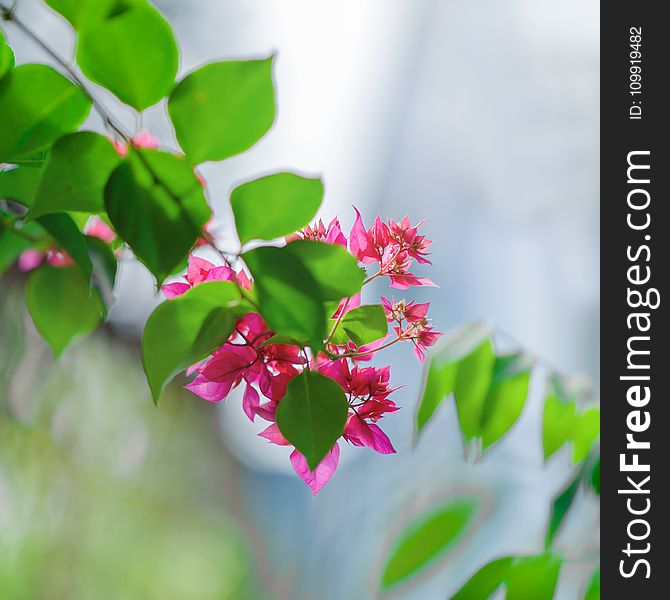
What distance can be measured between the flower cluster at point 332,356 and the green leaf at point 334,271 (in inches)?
1.1

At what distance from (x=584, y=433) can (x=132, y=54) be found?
273 mm

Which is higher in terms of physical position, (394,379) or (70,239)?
(394,379)

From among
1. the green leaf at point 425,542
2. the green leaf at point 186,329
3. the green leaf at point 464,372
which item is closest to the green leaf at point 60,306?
the green leaf at point 186,329

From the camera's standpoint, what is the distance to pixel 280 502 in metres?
1.26

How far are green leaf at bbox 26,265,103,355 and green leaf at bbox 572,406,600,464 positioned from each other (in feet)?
0.81

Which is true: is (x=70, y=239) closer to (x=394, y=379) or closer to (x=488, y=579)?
(x=488, y=579)

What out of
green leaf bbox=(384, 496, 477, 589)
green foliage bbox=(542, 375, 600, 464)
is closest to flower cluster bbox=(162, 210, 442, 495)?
green foliage bbox=(542, 375, 600, 464)

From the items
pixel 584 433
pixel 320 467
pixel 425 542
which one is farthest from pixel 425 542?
pixel 320 467

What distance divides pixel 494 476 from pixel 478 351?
3.25 ft

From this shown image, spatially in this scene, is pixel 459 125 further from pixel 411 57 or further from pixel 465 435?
pixel 465 435

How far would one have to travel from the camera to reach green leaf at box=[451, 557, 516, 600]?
0.82 feet

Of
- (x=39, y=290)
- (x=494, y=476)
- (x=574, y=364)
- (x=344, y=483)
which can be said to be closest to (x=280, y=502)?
(x=344, y=483)

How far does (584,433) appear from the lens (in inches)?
12.6

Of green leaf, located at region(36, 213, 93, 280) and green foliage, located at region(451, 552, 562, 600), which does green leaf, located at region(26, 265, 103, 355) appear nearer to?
green leaf, located at region(36, 213, 93, 280)
